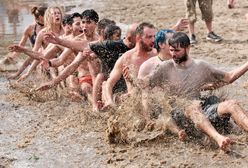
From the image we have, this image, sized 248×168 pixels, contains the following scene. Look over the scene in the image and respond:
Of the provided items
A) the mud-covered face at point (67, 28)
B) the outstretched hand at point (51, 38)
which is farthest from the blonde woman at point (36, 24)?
the outstretched hand at point (51, 38)

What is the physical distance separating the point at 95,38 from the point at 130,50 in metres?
1.22

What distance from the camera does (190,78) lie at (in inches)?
247

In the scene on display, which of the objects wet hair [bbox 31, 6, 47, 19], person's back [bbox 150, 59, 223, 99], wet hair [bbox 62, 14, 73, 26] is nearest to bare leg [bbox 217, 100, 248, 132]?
person's back [bbox 150, 59, 223, 99]

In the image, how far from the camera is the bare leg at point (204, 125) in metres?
5.65

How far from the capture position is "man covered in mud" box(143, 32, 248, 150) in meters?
6.11

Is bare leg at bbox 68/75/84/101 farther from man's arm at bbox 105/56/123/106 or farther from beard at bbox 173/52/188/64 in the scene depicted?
beard at bbox 173/52/188/64

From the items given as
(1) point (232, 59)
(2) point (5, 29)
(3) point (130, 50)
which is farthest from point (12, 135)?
(2) point (5, 29)

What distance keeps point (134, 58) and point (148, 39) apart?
0.97 feet

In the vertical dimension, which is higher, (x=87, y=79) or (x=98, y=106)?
(x=87, y=79)

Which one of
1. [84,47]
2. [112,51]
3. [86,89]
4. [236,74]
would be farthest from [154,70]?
[86,89]

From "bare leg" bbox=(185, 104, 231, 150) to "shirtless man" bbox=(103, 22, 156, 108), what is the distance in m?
0.86

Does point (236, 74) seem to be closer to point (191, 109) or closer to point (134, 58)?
point (191, 109)

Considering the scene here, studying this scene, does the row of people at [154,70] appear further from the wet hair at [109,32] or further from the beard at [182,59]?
the wet hair at [109,32]

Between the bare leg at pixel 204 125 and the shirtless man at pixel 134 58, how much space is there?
2.81 feet
